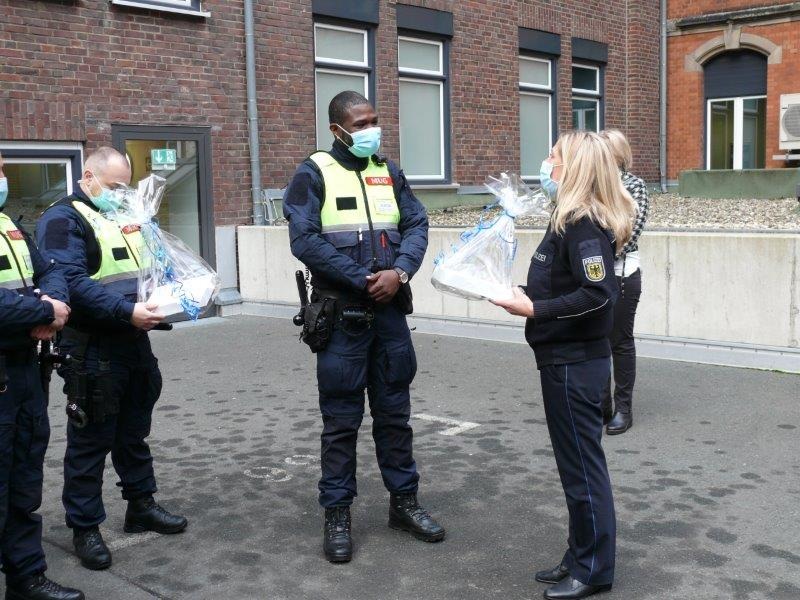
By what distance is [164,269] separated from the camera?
433 centimetres

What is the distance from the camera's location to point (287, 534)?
179 inches

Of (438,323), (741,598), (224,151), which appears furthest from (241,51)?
(741,598)

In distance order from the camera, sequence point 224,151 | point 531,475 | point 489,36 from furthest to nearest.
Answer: point 489,36 → point 224,151 → point 531,475

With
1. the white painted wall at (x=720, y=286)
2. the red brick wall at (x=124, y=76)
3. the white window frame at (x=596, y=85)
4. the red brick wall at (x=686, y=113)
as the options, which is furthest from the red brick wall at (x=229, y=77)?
the white painted wall at (x=720, y=286)

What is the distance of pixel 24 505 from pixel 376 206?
1976mm

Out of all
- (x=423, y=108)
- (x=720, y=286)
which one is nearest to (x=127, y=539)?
(x=720, y=286)

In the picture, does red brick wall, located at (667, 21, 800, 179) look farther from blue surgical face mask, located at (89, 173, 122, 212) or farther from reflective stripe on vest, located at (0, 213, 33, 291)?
reflective stripe on vest, located at (0, 213, 33, 291)

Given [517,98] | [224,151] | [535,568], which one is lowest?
[535,568]

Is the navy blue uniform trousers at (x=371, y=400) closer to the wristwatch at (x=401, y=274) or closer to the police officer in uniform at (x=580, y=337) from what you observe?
the wristwatch at (x=401, y=274)

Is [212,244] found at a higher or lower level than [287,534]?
higher

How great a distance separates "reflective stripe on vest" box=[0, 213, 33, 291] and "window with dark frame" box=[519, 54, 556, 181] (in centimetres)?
1271

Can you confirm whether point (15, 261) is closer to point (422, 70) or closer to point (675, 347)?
point (675, 347)

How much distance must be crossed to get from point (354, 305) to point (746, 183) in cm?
1141

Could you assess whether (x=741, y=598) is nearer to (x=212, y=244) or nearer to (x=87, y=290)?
(x=87, y=290)
